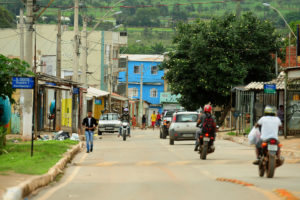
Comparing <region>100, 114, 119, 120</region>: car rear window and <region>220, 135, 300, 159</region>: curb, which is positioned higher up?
<region>100, 114, 119, 120</region>: car rear window

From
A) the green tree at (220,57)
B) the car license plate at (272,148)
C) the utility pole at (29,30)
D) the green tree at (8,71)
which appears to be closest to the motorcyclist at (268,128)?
the car license plate at (272,148)

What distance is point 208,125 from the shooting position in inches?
903

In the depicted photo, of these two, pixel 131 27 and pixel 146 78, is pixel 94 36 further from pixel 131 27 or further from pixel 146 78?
pixel 131 27

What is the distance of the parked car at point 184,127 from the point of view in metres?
33.0

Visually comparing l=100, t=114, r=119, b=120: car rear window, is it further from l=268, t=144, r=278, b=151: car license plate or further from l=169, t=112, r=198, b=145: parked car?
l=268, t=144, r=278, b=151: car license plate

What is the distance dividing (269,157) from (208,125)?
697 centimetres

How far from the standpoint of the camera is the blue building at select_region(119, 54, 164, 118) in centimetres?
10744

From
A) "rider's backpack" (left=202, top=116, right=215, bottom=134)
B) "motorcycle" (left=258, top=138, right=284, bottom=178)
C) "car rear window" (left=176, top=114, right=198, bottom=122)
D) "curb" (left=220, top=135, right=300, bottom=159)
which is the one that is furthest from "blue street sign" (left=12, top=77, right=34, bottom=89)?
"car rear window" (left=176, top=114, right=198, bottom=122)

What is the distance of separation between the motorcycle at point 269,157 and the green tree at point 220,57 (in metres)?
34.2

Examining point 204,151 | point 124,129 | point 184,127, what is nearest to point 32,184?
point 204,151

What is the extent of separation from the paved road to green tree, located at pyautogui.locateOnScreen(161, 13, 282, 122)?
2728 cm

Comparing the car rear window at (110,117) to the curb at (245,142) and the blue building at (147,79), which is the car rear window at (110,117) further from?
the blue building at (147,79)

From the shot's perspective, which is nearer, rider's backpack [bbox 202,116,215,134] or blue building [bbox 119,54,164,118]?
rider's backpack [bbox 202,116,215,134]

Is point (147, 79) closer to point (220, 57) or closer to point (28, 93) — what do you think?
point (220, 57)
